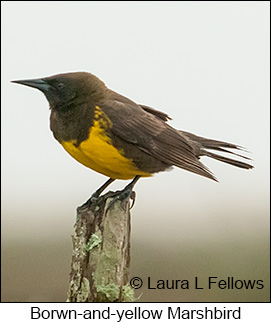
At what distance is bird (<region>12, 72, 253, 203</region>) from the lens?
221 inches

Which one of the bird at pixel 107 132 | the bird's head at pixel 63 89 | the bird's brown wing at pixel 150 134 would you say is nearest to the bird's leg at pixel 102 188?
the bird at pixel 107 132

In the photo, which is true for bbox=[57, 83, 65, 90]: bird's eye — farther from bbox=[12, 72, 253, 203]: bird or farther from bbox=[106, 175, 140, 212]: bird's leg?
bbox=[106, 175, 140, 212]: bird's leg

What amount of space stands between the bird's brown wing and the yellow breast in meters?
0.13

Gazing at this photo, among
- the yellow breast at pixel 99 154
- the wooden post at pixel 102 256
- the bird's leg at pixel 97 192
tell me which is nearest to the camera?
the wooden post at pixel 102 256

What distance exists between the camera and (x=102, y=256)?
519 cm

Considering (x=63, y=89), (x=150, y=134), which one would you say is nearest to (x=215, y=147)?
(x=150, y=134)

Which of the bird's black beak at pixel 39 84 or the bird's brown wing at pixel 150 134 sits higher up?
the bird's black beak at pixel 39 84

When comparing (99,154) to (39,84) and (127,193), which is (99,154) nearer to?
(127,193)

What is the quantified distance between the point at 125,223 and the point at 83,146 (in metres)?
0.72

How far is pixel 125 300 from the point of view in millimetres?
5258

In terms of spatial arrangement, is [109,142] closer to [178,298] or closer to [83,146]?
[83,146]

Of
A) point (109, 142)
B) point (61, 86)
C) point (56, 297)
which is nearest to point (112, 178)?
point (109, 142)

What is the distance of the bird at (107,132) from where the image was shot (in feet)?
18.4

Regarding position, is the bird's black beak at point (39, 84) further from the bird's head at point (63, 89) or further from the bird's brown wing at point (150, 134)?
the bird's brown wing at point (150, 134)
